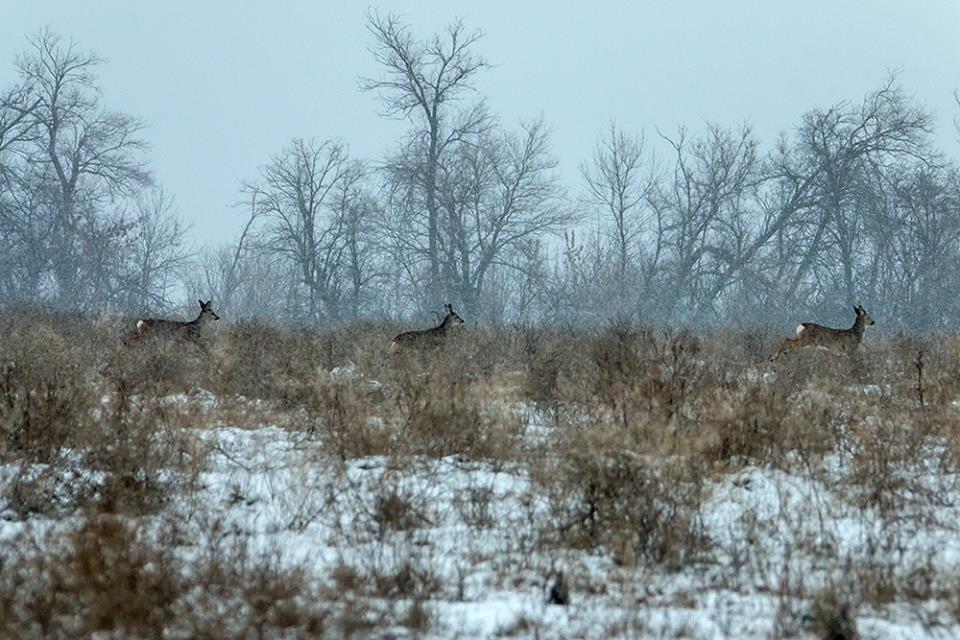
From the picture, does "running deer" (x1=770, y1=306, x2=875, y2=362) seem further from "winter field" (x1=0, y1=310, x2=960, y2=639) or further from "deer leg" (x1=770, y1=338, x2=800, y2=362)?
"winter field" (x1=0, y1=310, x2=960, y2=639)

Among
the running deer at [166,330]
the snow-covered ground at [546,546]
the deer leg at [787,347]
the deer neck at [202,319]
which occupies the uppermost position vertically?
the deer neck at [202,319]

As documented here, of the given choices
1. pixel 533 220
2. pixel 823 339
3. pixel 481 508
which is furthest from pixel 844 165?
pixel 481 508

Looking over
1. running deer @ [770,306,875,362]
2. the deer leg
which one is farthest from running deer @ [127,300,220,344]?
running deer @ [770,306,875,362]

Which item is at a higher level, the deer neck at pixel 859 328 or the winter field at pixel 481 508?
the deer neck at pixel 859 328

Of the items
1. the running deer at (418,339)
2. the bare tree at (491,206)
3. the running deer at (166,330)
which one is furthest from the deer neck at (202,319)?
the bare tree at (491,206)

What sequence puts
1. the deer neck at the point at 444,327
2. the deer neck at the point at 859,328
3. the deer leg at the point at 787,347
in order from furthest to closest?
1. the deer neck at the point at 859,328
2. the deer neck at the point at 444,327
3. the deer leg at the point at 787,347

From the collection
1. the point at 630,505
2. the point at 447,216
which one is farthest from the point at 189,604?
the point at 447,216

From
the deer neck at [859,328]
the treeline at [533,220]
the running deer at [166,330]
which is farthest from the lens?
the treeline at [533,220]

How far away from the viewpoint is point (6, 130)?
43.9m

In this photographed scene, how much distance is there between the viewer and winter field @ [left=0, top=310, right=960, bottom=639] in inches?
195

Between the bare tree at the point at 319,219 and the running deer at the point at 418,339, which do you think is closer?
the running deer at the point at 418,339

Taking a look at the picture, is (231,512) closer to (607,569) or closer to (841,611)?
(607,569)

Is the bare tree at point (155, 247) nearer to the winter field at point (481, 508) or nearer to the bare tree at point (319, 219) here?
the bare tree at point (319, 219)

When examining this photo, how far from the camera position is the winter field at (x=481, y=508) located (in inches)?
195
